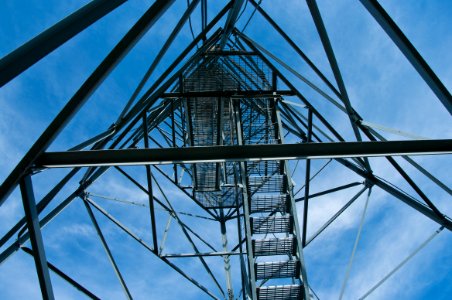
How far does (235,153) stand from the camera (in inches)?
217

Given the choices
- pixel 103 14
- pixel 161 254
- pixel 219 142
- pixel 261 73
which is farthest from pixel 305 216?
pixel 103 14

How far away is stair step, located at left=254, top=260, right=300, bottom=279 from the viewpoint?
391 inches

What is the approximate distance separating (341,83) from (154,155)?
3501 millimetres

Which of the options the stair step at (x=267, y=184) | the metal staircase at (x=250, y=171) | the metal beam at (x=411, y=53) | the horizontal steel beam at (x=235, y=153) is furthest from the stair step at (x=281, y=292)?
the metal beam at (x=411, y=53)

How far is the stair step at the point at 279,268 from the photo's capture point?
9938mm

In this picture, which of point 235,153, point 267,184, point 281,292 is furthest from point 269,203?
point 235,153

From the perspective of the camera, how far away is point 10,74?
11.7ft

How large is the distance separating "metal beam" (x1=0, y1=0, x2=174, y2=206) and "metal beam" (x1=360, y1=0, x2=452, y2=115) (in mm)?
2454

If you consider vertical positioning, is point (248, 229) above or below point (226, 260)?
below

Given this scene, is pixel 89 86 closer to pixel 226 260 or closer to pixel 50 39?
pixel 50 39

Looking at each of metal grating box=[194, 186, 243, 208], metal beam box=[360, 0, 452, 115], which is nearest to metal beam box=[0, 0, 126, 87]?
metal beam box=[360, 0, 452, 115]

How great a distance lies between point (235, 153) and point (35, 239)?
264 cm

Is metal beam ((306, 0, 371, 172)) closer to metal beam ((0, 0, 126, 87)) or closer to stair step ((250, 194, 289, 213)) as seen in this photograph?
metal beam ((0, 0, 126, 87))

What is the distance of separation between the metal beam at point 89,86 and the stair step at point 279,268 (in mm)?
6415
